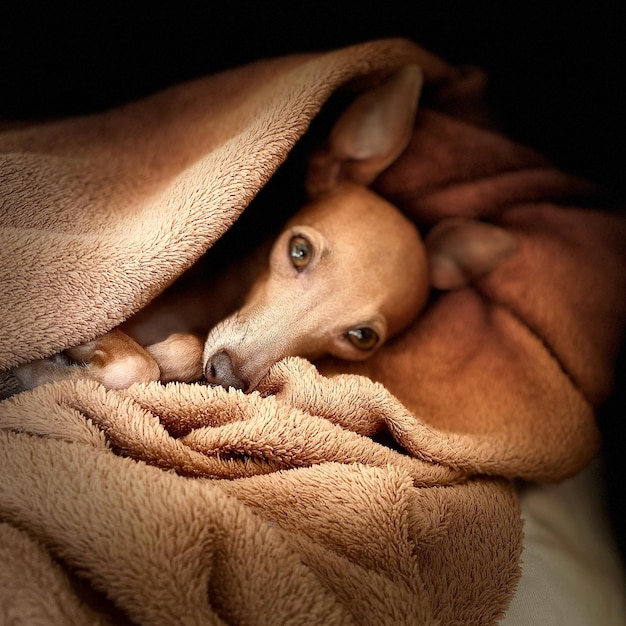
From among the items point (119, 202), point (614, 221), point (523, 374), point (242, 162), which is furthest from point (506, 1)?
point (119, 202)

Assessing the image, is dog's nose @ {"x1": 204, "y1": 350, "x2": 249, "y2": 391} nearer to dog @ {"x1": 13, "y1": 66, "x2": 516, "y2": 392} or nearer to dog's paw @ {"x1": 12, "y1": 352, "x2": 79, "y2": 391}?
dog @ {"x1": 13, "y1": 66, "x2": 516, "y2": 392}

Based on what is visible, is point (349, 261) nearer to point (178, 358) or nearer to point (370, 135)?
point (370, 135)

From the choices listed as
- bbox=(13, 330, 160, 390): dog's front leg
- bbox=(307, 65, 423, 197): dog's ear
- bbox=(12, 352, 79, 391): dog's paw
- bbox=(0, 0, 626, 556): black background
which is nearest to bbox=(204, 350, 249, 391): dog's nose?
bbox=(13, 330, 160, 390): dog's front leg

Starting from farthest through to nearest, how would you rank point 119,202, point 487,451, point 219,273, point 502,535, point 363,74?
point 219,273, point 363,74, point 119,202, point 487,451, point 502,535

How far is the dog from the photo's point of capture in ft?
3.86

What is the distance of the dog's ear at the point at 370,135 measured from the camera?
140 centimetres

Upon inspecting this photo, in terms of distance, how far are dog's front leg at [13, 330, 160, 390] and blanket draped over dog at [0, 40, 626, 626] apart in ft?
0.21

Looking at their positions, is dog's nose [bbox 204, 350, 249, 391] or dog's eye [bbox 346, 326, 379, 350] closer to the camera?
dog's nose [bbox 204, 350, 249, 391]

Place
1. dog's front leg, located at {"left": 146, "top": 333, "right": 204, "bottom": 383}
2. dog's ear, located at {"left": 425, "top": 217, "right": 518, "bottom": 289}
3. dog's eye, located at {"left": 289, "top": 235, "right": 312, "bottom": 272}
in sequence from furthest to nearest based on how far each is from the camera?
dog's ear, located at {"left": 425, "top": 217, "right": 518, "bottom": 289} → dog's eye, located at {"left": 289, "top": 235, "right": 312, "bottom": 272} → dog's front leg, located at {"left": 146, "top": 333, "right": 204, "bottom": 383}

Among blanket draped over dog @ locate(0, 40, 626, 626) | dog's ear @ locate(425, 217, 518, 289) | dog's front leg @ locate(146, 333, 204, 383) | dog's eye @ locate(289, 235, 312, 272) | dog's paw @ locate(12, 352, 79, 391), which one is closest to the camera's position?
blanket draped over dog @ locate(0, 40, 626, 626)

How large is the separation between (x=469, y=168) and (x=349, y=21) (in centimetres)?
48

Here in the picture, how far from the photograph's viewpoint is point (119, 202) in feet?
4.17

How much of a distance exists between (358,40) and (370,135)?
0.25 metres

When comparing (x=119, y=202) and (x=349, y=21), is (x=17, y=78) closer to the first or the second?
(x=119, y=202)
